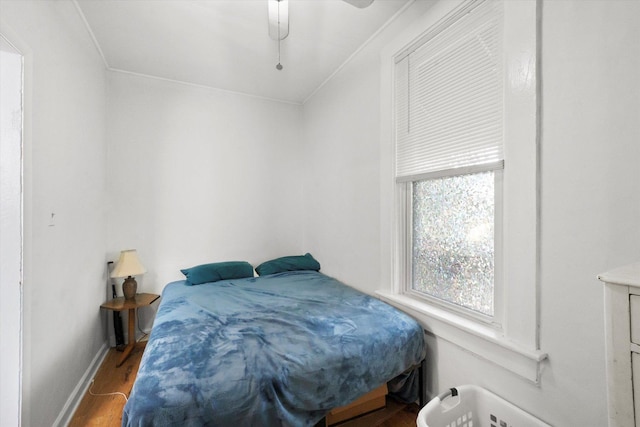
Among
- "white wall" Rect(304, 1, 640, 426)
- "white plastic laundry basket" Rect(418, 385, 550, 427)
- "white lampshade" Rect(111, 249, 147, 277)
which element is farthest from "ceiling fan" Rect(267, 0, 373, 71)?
"white lampshade" Rect(111, 249, 147, 277)

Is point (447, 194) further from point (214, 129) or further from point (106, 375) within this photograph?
point (106, 375)

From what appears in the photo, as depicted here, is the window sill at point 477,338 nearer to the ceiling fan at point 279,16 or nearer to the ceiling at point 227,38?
the ceiling fan at point 279,16

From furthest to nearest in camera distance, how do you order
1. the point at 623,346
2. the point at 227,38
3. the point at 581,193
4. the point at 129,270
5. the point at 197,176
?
the point at 197,176 < the point at 129,270 < the point at 227,38 < the point at 581,193 < the point at 623,346

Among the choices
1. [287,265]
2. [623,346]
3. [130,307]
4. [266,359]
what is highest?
[623,346]

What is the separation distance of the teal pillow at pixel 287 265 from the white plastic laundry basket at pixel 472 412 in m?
1.96

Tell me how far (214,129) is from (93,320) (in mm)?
2217

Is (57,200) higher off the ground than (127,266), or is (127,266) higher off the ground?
(57,200)

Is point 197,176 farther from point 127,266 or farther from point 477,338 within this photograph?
point 477,338

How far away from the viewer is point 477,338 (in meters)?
1.50

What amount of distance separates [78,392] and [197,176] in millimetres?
2102

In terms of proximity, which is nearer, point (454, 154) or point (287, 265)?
point (454, 154)

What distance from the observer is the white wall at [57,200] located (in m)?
1.36

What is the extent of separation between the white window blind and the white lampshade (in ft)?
8.38

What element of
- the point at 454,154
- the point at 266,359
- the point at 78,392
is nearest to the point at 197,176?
the point at 78,392
